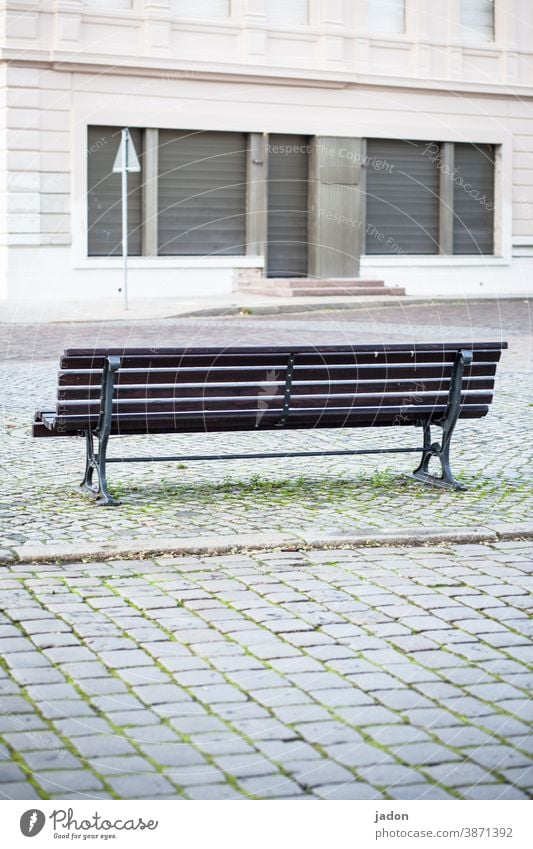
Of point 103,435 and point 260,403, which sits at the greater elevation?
point 260,403

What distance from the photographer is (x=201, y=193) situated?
2862 cm

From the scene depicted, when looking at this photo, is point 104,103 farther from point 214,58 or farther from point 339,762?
point 339,762

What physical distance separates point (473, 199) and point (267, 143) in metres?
5.98

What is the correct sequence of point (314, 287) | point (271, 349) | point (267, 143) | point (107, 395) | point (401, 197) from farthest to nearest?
1. point (401, 197)
2. point (267, 143)
3. point (314, 287)
4. point (271, 349)
5. point (107, 395)

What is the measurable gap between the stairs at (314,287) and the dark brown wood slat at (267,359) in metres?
18.9

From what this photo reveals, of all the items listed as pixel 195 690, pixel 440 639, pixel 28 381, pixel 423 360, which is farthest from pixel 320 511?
pixel 28 381

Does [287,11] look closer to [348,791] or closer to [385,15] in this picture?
[385,15]

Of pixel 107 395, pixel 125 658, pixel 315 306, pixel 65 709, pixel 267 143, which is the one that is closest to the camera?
pixel 65 709

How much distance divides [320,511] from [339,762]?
353 centimetres

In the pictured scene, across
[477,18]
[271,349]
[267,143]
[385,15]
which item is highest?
[477,18]

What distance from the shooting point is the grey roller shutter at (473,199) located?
32.1 m

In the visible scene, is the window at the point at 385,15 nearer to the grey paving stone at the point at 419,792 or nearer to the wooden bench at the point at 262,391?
the wooden bench at the point at 262,391

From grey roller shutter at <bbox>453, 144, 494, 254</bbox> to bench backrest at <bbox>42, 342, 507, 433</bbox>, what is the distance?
79.7 ft

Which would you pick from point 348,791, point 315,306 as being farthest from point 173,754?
point 315,306
